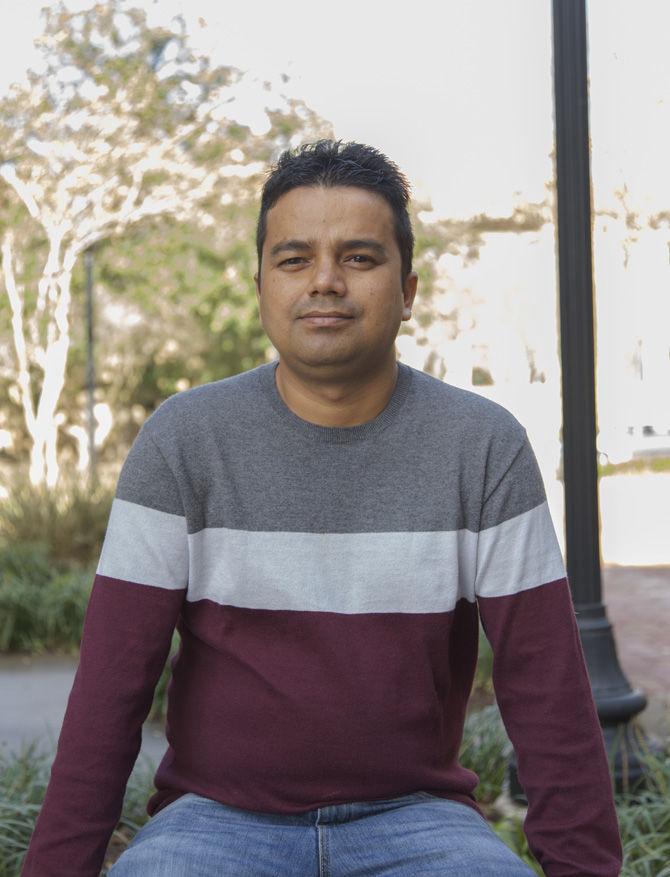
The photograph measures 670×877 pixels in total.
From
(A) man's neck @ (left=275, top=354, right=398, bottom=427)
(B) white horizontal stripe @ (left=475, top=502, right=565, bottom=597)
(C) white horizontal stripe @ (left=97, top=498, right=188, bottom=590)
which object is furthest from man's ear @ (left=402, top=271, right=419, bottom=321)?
(C) white horizontal stripe @ (left=97, top=498, right=188, bottom=590)

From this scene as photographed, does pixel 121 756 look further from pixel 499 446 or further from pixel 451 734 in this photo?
pixel 499 446

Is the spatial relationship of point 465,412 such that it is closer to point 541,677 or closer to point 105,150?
point 541,677

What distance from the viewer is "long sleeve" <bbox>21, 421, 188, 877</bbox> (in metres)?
1.68

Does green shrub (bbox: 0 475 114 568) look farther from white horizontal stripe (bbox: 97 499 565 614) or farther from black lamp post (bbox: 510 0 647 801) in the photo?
white horizontal stripe (bbox: 97 499 565 614)

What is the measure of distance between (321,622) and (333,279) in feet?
1.62

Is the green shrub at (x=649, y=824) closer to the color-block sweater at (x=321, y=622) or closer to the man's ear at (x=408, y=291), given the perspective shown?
the color-block sweater at (x=321, y=622)

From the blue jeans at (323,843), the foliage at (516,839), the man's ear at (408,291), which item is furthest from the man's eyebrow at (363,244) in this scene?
the foliage at (516,839)

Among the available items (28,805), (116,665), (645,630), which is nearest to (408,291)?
(116,665)

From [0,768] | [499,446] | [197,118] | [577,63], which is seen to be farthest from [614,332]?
[499,446]

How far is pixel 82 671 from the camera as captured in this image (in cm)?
174

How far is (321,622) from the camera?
1733mm

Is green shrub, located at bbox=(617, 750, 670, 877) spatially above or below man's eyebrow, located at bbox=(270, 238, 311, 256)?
below

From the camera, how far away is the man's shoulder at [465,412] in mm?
1820

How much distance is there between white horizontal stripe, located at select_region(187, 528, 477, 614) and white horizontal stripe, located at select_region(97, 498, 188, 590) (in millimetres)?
25
